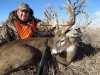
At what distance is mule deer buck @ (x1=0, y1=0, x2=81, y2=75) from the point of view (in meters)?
4.81

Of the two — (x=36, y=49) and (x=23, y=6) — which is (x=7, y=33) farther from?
(x=36, y=49)

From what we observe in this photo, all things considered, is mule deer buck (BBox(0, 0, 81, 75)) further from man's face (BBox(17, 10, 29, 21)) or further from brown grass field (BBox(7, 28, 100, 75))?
man's face (BBox(17, 10, 29, 21))

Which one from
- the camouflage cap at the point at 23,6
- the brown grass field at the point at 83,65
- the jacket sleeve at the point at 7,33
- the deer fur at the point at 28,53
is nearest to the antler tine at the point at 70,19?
the deer fur at the point at 28,53

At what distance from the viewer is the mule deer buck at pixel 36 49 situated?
481 cm

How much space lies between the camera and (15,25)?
20.0 ft

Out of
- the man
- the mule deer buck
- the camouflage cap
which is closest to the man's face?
the man

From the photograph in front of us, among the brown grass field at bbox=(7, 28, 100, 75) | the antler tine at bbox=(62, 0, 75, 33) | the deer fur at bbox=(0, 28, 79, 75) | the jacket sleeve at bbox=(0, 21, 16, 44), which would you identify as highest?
the antler tine at bbox=(62, 0, 75, 33)

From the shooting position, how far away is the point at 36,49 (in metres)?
5.24

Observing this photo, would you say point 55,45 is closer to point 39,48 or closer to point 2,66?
point 39,48

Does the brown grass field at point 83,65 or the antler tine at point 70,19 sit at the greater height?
the antler tine at point 70,19

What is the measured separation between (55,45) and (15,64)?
3.60ft

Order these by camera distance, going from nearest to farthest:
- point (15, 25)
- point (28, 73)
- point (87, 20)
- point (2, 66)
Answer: point (2, 66) → point (28, 73) → point (15, 25) → point (87, 20)

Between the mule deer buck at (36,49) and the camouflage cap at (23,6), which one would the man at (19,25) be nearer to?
the camouflage cap at (23,6)

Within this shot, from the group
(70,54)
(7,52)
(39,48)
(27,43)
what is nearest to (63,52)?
(70,54)
